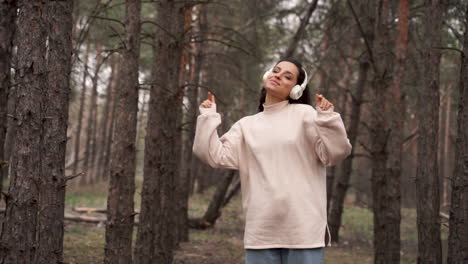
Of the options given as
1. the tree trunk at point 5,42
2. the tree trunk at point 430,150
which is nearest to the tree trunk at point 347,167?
the tree trunk at point 430,150

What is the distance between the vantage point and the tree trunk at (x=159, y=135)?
795cm

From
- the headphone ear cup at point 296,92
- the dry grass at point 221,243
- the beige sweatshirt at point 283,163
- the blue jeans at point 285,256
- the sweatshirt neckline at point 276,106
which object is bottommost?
the dry grass at point 221,243

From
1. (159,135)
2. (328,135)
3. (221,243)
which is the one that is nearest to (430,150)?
(159,135)

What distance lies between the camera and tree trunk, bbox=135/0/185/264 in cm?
795

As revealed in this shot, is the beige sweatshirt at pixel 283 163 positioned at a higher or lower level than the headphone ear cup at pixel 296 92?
lower

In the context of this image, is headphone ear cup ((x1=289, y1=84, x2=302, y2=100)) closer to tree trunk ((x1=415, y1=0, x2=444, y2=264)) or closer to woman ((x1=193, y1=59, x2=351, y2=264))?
woman ((x1=193, y1=59, x2=351, y2=264))

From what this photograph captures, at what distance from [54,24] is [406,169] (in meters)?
28.8

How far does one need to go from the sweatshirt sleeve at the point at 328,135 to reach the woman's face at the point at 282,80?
0.90ft

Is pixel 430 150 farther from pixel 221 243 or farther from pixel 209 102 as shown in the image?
pixel 221 243

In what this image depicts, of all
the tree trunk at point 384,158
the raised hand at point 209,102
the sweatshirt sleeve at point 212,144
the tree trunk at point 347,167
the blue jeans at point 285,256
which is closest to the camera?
the blue jeans at point 285,256

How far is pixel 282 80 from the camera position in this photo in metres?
3.96

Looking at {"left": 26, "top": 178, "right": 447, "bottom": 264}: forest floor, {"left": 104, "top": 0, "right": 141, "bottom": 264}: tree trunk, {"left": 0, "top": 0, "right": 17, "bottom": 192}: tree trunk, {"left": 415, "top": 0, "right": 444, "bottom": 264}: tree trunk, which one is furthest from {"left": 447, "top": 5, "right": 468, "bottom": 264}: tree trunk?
{"left": 26, "top": 178, "right": 447, "bottom": 264}: forest floor

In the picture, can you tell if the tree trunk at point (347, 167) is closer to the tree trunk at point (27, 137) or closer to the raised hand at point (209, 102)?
the raised hand at point (209, 102)

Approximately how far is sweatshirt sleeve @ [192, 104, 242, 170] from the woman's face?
14.5 inches
